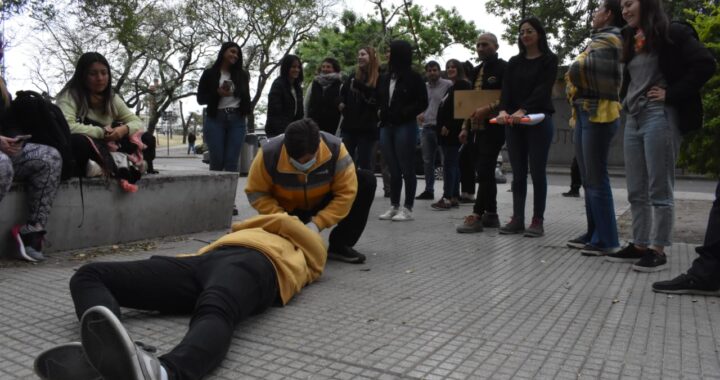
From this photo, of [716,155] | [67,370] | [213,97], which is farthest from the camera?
[213,97]

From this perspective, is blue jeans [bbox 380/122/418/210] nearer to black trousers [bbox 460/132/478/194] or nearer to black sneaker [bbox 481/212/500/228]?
black sneaker [bbox 481/212/500/228]

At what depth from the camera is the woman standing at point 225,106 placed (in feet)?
22.1

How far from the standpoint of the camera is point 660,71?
169 inches

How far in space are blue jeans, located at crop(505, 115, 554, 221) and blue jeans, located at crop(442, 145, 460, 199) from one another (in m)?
2.30

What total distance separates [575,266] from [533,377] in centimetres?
234

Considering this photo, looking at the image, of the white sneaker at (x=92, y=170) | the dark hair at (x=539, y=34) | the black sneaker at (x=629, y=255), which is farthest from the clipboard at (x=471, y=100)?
the white sneaker at (x=92, y=170)

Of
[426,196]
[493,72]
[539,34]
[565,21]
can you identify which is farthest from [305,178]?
[565,21]

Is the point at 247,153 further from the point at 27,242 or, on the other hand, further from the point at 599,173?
the point at 599,173

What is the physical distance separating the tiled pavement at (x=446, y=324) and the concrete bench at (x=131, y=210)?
268 millimetres

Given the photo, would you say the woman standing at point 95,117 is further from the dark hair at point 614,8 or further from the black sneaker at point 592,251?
the dark hair at point 614,8

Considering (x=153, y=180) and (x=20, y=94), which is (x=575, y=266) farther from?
(x=20, y=94)

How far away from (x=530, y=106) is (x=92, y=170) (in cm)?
366

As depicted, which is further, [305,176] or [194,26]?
[194,26]

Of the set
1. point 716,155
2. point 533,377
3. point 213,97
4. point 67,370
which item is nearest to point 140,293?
point 67,370
